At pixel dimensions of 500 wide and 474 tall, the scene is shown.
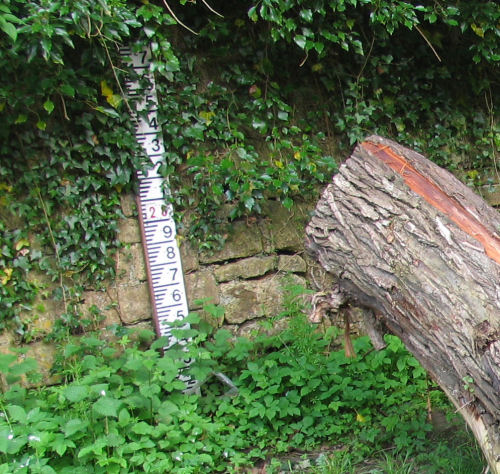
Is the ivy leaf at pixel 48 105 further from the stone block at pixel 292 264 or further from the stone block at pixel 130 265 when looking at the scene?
the stone block at pixel 292 264

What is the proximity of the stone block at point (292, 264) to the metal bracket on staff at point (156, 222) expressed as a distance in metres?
0.73

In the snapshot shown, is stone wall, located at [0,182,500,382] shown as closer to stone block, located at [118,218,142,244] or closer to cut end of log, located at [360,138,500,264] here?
stone block, located at [118,218,142,244]

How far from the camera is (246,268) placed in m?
3.81

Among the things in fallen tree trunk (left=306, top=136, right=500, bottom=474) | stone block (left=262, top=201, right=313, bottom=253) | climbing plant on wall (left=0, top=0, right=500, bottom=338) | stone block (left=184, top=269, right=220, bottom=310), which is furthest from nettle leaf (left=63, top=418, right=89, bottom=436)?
stone block (left=262, top=201, right=313, bottom=253)

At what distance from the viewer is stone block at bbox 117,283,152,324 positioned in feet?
11.5

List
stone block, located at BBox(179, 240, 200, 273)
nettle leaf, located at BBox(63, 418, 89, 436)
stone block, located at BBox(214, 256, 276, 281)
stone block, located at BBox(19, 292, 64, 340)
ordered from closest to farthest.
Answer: nettle leaf, located at BBox(63, 418, 89, 436), stone block, located at BBox(19, 292, 64, 340), stone block, located at BBox(179, 240, 200, 273), stone block, located at BBox(214, 256, 276, 281)

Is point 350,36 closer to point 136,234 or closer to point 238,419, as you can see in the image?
point 136,234

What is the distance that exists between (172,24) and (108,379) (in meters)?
2.10

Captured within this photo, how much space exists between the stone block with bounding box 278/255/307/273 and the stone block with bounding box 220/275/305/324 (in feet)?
0.29

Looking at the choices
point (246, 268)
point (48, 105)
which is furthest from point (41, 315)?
point (246, 268)

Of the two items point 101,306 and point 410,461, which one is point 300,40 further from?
point 410,461

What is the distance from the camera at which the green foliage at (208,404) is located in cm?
263

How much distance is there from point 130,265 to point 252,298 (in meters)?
0.86

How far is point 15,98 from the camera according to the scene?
302 cm
